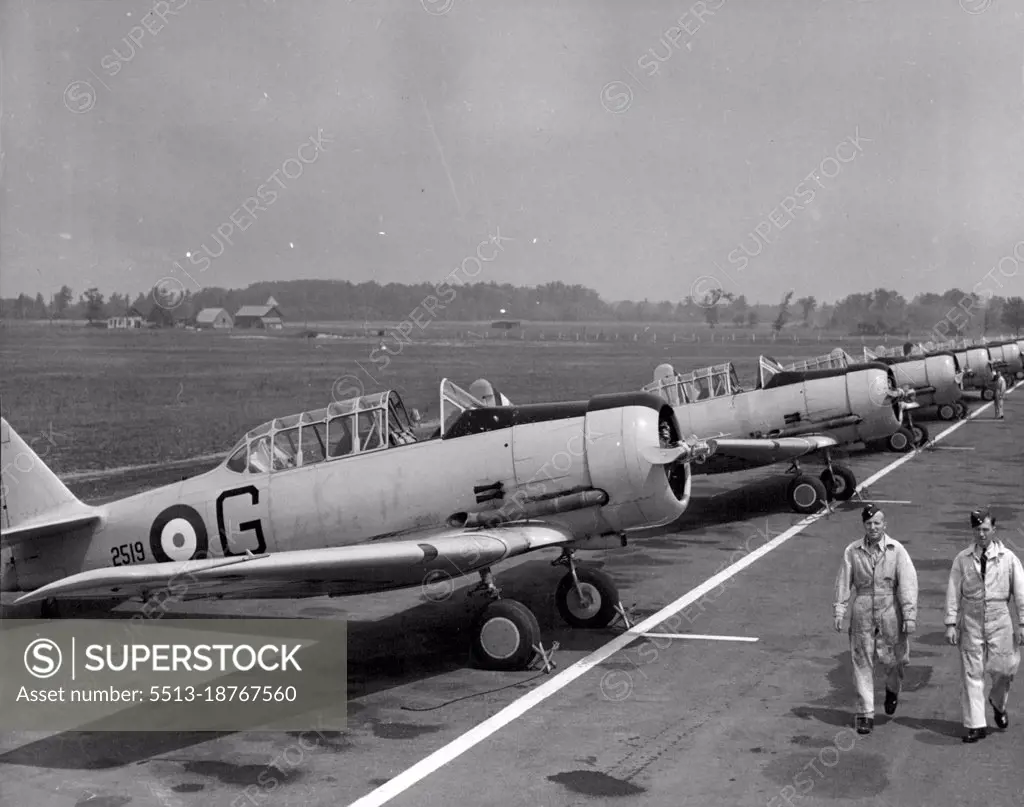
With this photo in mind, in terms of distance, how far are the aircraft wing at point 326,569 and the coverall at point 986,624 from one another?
3.71 meters

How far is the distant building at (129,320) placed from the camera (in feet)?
243

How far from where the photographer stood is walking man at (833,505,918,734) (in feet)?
24.8

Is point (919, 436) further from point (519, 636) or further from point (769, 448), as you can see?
point (519, 636)

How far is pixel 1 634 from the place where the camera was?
10.5m

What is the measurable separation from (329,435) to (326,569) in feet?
8.35

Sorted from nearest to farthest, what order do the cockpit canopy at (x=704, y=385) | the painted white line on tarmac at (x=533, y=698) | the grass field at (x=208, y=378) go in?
the painted white line on tarmac at (x=533, y=698), the cockpit canopy at (x=704, y=385), the grass field at (x=208, y=378)

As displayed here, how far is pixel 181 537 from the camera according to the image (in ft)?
34.8

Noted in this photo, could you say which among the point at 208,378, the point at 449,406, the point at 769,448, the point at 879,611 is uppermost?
the point at 208,378

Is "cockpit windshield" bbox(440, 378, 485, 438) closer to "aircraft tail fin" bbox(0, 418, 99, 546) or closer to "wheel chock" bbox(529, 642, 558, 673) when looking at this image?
"wheel chock" bbox(529, 642, 558, 673)

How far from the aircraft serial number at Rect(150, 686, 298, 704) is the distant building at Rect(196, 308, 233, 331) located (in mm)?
85307

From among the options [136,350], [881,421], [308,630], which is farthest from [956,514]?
[136,350]

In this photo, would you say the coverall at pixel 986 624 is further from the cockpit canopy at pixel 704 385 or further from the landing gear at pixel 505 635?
the cockpit canopy at pixel 704 385

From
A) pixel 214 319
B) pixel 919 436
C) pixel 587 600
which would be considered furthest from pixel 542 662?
pixel 214 319

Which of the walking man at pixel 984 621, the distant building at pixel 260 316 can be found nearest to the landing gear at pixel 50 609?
the walking man at pixel 984 621
